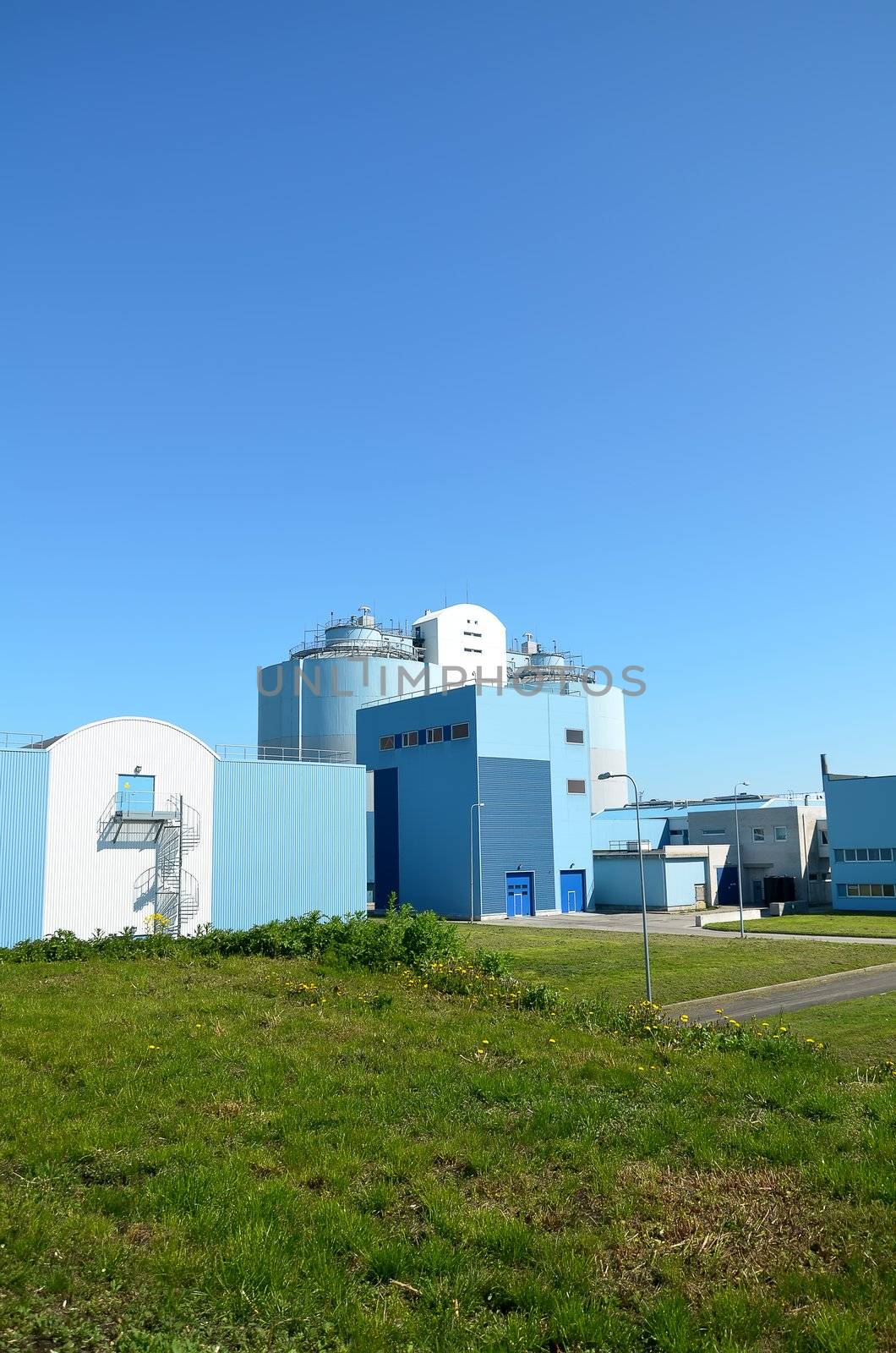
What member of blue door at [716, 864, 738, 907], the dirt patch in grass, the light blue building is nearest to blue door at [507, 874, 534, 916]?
the light blue building

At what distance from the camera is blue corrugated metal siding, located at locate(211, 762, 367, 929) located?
4509 cm

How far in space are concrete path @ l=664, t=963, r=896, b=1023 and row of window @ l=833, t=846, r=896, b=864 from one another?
86.6 ft

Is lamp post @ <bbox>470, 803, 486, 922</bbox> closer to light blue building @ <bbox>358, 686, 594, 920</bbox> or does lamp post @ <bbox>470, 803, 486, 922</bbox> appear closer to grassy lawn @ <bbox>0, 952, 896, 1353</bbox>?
light blue building @ <bbox>358, 686, 594, 920</bbox>

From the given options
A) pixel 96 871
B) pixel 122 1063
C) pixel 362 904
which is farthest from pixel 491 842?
pixel 122 1063

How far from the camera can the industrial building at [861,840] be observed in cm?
6412

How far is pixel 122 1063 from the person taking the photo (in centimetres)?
1300

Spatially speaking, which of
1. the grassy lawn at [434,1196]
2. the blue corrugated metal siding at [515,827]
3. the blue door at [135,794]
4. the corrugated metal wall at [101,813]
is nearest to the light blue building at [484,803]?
the blue corrugated metal siding at [515,827]

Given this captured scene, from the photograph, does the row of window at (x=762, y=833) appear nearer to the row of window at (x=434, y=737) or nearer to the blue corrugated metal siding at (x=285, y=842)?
the row of window at (x=434, y=737)

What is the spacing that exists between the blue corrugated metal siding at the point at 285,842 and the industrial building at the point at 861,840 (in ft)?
116

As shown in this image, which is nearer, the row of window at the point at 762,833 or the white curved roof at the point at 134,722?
the white curved roof at the point at 134,722

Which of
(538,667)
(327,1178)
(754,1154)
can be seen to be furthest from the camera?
(538,667)

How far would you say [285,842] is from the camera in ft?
153

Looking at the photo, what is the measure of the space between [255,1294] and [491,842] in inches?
2418

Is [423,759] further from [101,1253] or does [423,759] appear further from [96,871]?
[101,1253]
